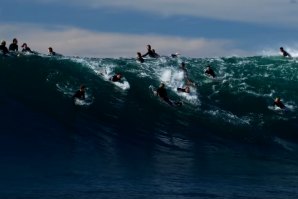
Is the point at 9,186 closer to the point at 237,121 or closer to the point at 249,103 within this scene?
the point at 237,121

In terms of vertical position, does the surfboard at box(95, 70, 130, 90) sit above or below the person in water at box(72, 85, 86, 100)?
above

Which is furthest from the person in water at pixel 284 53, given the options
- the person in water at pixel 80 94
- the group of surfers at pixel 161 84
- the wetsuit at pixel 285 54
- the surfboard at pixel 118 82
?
the person in water at pixel 80 94

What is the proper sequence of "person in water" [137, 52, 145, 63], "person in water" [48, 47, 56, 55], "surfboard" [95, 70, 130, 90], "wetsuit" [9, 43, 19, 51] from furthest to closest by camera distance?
1. "person in water" [48, 47, 56, 55]
2. "person in water" [137, 52, 145, 63]
3. "wetsuit" [9, 43, 19, 51]
4. "surfboard" [95, 70, 130, 90]

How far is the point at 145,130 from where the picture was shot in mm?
27797

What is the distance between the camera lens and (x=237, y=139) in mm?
28422

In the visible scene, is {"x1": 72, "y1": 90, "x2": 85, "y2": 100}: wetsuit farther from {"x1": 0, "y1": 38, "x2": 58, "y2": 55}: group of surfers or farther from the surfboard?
{"x1": 0, "y1": 38, "x2": 58, "y2": 55}: group of surfers

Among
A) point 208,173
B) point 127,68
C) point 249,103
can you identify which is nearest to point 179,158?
point 208,173

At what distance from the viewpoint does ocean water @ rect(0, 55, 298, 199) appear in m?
19.6

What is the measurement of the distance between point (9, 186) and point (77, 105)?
36.3 feet

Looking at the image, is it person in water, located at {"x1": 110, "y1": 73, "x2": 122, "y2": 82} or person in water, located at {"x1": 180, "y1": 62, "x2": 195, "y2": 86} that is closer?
person in water, located at {"x1": 110, "y1": 73, "x2": 122, "y2": 82}

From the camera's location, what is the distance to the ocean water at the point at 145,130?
64.3 ft

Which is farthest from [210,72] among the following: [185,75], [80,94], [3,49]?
[3,49]

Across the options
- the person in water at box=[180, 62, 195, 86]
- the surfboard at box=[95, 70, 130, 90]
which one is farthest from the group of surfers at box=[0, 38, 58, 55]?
the person in water at box=[180, 62, 195, 86]

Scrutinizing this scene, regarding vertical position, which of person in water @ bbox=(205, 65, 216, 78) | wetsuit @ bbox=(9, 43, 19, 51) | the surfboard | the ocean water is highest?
wetsuit @ bbox=(9, 43, 19, 51)
